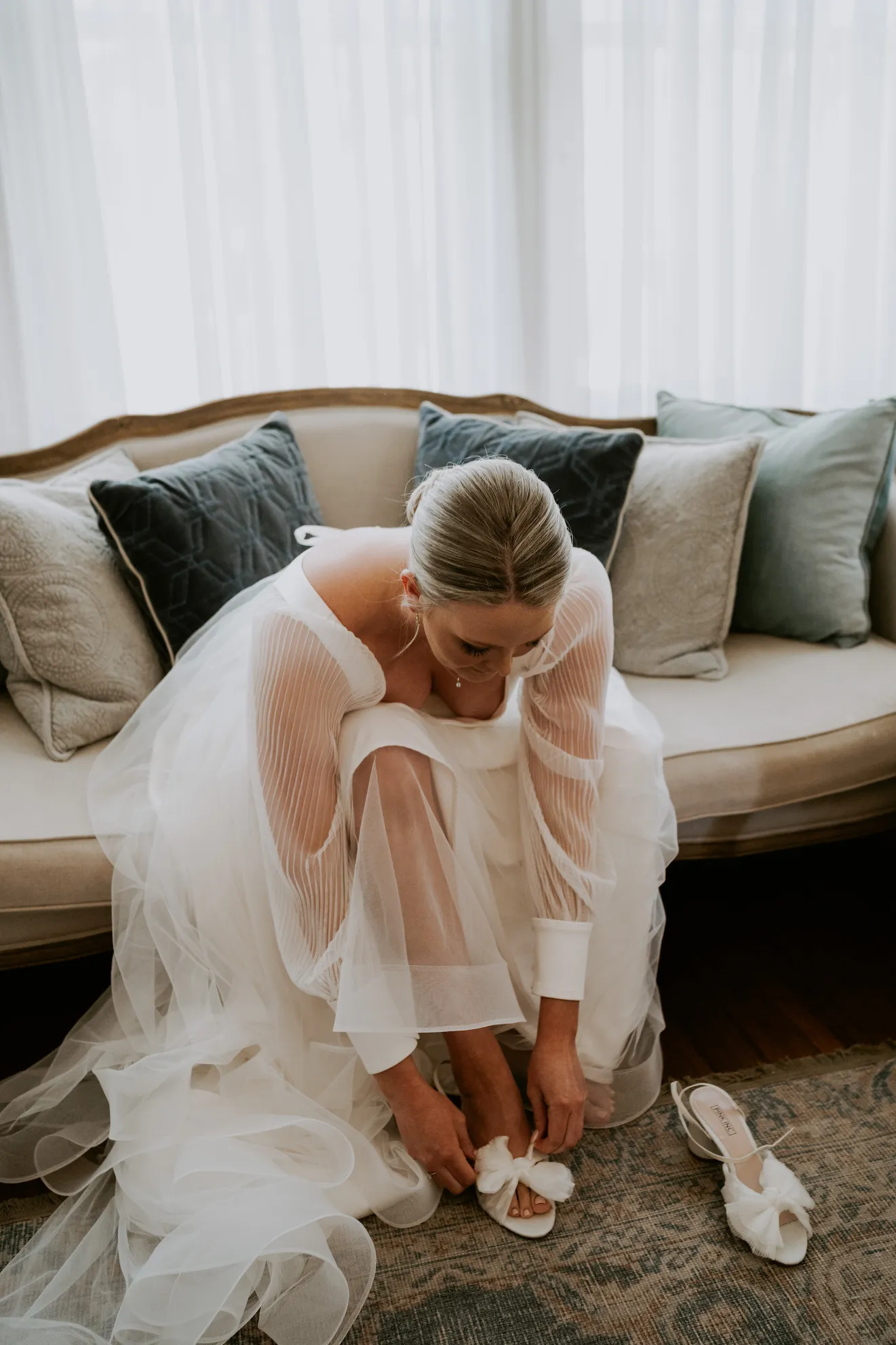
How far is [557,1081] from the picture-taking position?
136 cm

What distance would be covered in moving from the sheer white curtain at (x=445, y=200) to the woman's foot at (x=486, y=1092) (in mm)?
1606

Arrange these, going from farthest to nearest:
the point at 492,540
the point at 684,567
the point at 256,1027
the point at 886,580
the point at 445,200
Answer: the point at 445,200 → the point at 886,580 → the point at 684,567 → the point at 256,1027 → the point at 492,540

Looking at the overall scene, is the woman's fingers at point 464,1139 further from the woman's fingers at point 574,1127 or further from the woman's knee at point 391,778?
the woman's knee at point 391,778

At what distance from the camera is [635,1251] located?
1.29 m

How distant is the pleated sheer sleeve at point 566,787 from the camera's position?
1413 millimetres

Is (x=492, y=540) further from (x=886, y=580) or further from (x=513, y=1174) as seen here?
(x=886, y=580)

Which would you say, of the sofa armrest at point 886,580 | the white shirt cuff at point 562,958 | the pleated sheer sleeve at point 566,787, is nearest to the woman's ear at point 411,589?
the pleated sheer sleeve at point 566,787

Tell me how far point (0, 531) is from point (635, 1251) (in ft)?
4.50

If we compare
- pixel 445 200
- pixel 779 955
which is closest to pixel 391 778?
pixel 779 955

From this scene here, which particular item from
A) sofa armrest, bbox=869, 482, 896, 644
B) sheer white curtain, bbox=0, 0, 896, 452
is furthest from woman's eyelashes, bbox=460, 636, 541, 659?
sheer white curtain, bbox=0, 0, 896, 452

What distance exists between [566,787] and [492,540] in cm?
44

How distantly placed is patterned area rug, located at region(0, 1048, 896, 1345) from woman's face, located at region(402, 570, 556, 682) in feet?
2.24

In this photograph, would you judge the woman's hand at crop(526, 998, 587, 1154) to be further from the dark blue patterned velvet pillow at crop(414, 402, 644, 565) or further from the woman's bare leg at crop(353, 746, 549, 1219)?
the dark blue patterned velvet pillow at crop(414, 402, 644, 565)

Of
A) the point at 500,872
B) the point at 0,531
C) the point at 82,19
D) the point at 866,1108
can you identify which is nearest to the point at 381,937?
the point at 500,872
